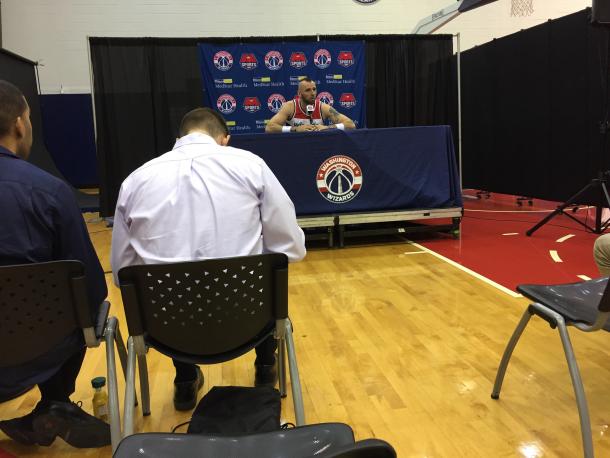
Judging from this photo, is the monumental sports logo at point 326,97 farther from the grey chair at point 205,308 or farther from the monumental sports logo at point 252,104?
the grey chair at point 205,308

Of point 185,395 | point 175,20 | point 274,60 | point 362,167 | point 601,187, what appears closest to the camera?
point 185,395

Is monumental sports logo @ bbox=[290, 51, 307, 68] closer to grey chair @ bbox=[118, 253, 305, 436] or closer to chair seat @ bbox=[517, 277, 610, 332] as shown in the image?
chair seat @ bbox=[517, 277, 610, 332]

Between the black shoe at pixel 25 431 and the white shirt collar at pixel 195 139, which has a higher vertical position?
the white shirt collar at pixel 195 139

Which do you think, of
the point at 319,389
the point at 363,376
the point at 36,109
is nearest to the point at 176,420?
the point at 319,389

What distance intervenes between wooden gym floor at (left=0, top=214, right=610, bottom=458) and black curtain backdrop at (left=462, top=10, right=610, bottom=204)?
2.94m

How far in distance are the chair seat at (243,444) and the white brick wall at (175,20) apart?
9.02 meters

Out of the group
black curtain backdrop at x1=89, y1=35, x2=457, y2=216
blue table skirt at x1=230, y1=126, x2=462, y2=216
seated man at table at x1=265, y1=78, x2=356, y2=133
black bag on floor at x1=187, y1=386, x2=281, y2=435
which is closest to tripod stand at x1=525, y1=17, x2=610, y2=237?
blue table skirt at x1=230, y1=126, x2=462, y2=216

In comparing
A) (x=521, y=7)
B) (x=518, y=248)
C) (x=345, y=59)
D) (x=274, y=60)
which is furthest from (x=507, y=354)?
(x=521, y=7)

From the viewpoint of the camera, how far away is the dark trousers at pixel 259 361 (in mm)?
2289

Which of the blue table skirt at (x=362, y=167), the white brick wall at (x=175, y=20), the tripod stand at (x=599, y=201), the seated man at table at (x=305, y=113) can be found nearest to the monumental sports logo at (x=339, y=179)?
the blue table skirt at (x=362, y=167)

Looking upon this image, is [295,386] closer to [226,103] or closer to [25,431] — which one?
[25,431]

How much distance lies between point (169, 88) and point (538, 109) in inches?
208

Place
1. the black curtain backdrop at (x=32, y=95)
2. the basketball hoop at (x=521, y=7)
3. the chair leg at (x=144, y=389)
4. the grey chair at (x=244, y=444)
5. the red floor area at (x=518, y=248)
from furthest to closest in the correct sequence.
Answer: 1. the basketball hoop at (x=521, y=7)
2. the black curtain backdrop at (x=32, y=95)
3. the red floor area at (x=518, y=248)
4. the chair leg at (x=144, y=389)
5. the grey chair at (x=244, y=444)

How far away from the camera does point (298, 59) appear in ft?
24.8
